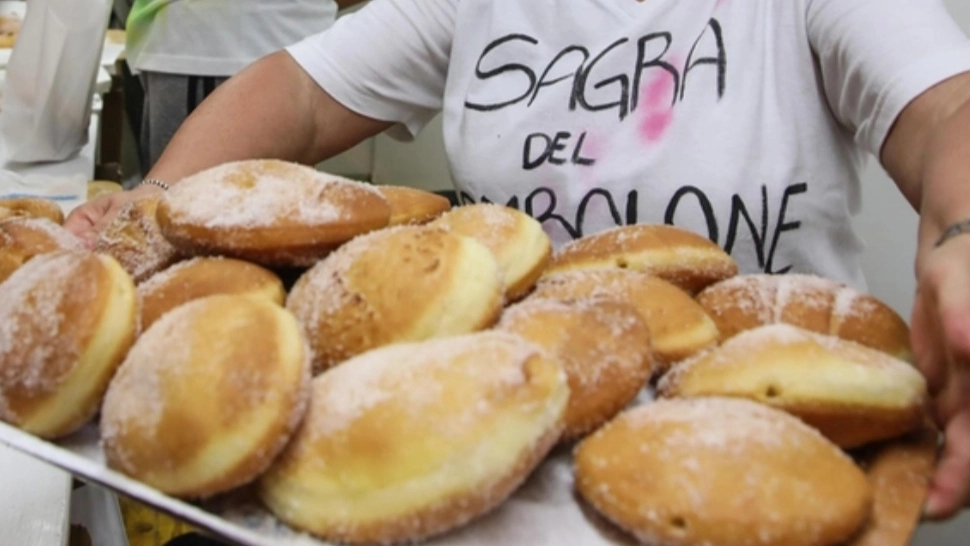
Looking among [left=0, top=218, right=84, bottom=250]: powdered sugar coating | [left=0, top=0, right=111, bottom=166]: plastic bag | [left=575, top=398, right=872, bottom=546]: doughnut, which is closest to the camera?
[left=575, top=398, right=872, bottom=546]: doughnut

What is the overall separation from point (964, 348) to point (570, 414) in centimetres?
17

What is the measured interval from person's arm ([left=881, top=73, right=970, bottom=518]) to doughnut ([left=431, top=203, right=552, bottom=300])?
0.66ft

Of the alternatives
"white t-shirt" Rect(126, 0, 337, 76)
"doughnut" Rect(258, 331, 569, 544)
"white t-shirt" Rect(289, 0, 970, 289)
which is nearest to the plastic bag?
"white t-shirt" Rect(126, 0, 337, 76)

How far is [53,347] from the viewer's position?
0.40m

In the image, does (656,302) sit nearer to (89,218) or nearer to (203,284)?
(203,284)

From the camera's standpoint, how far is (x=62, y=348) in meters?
0.40

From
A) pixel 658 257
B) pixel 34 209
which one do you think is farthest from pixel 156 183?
pixel 658 257

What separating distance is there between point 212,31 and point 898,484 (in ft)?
5.45

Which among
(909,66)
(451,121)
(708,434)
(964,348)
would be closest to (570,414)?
(708,434)

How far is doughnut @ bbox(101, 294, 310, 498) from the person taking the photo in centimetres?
35

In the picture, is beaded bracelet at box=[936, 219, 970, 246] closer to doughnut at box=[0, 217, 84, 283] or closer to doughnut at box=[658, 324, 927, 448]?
doughnut at box=[658, 324, 927, 448]

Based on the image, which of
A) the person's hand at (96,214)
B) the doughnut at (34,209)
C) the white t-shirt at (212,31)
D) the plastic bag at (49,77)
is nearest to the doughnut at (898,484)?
the person's hand at (96,214)

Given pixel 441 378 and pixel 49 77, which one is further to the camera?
pixel 49 77

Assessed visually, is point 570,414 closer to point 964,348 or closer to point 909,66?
point 964,348
